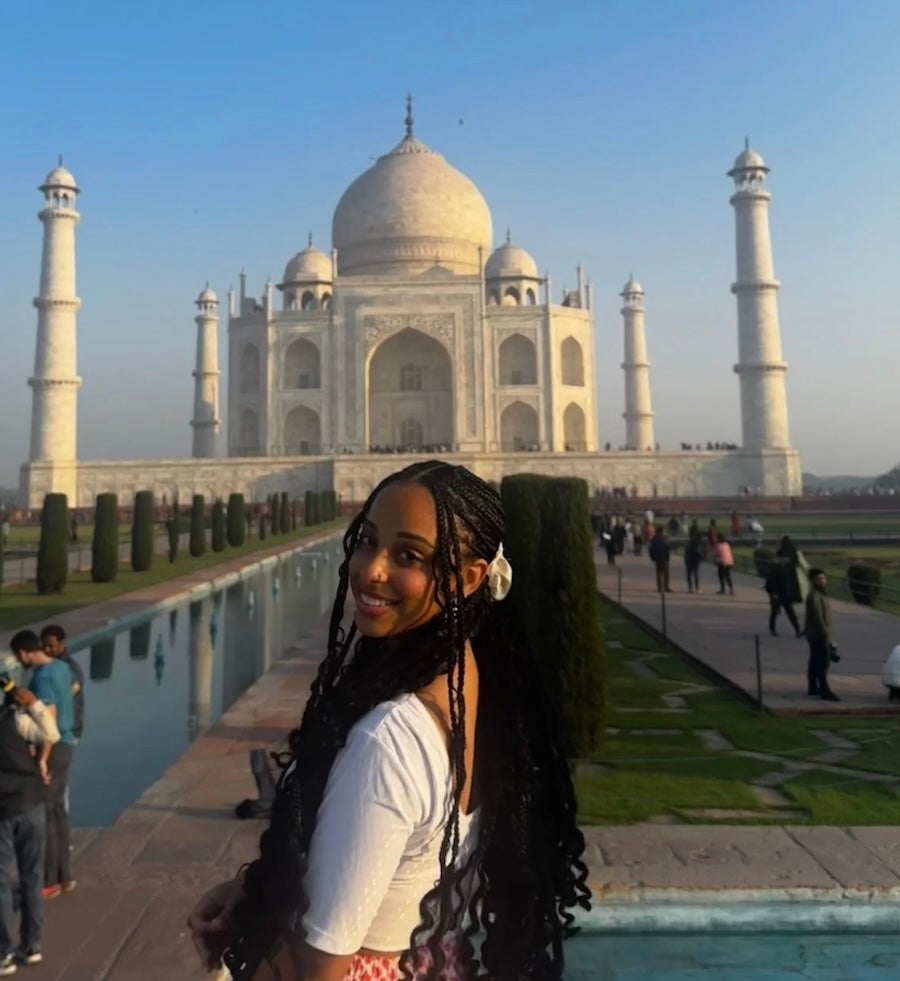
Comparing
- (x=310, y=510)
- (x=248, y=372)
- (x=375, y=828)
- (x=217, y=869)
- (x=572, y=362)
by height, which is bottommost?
(x=217, y=869)

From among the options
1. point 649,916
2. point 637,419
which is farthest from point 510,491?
point 637,419

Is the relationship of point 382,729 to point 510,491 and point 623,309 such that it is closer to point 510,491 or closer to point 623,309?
point 510,491

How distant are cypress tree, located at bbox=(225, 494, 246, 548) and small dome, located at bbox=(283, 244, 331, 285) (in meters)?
16.5

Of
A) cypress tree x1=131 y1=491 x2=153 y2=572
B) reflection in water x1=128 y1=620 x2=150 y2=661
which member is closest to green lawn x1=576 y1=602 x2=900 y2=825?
reflection in water x1=128 y1=620 x2=150 y2=661

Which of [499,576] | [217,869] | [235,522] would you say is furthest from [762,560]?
[499,576]

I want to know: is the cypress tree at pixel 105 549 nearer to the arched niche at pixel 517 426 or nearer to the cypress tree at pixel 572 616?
the cypress tree at pixel 572 616

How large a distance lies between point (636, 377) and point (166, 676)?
26821mm

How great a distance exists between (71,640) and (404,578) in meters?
6.89

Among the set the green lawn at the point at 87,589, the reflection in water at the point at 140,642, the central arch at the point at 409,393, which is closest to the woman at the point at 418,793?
the reflection in water at the point at 140,642

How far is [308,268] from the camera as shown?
3231 cm

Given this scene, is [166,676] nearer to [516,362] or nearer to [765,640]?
[765,640]

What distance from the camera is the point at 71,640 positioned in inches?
282

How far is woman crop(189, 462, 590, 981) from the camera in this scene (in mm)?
821

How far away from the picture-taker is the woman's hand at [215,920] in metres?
0.95
